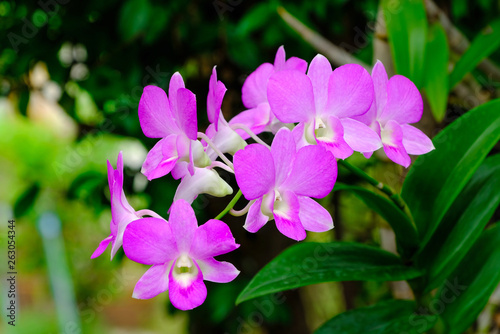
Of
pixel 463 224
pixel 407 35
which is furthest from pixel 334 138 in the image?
pixel 407 35

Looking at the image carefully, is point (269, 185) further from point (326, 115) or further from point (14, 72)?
point (14, 72)

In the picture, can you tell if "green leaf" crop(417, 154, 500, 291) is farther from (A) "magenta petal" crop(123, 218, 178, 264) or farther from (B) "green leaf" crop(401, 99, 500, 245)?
(A) "magenta petal" crop(123, 218, 178, 264)

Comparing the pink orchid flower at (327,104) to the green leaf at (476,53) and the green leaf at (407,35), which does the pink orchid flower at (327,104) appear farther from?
the green leaf at (476,53)

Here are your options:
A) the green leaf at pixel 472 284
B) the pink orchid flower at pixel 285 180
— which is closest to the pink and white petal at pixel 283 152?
the pink orchid flower at pixel 285 180

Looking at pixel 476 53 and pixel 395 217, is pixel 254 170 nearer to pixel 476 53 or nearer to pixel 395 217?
pixel 395 217

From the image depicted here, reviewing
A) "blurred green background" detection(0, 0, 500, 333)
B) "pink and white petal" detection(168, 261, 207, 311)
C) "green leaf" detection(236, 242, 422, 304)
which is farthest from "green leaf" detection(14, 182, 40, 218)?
"pink and white petal" detection(168, 261, 207, 311)

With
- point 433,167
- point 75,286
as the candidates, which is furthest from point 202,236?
point 75,286
